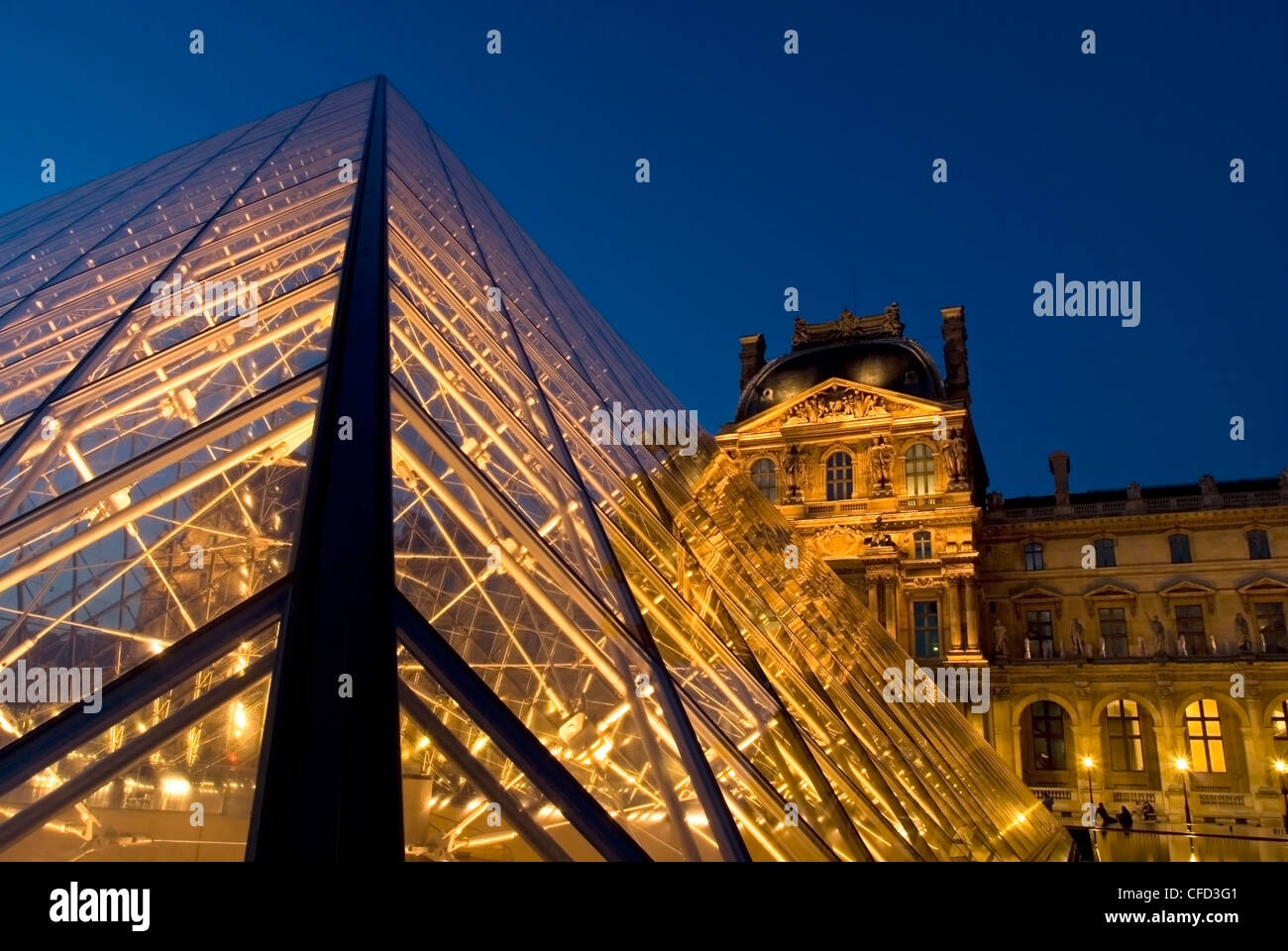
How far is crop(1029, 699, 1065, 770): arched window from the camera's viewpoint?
1178 inches

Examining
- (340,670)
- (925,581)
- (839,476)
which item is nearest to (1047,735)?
(925,581)

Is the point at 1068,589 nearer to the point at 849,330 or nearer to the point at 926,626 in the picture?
the point at 926,626

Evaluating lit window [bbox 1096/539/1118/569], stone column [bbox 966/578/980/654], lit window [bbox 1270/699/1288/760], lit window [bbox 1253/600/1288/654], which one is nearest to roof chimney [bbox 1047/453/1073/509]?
lit window [bbox 1096/539/1118/569]

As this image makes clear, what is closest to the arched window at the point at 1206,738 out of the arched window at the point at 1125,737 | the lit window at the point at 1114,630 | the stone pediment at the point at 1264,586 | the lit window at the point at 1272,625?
the arched window at the point at 1125,737

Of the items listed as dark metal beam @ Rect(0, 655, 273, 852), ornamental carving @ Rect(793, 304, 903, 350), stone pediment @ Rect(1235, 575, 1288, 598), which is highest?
ornamental carving @ Rect(793, 304, 903, 350)

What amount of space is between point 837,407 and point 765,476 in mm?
3886

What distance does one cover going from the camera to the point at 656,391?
40.3ft

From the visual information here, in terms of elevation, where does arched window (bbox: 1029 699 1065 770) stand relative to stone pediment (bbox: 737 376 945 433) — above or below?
below

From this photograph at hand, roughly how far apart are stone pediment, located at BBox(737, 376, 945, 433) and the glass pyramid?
27.7 metres

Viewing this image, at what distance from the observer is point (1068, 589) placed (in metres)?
32.1

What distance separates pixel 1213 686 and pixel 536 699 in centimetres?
3264

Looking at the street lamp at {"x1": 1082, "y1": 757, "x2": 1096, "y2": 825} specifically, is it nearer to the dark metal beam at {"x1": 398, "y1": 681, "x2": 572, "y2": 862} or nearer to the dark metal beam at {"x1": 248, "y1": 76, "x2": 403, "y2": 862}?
the dark metal beam at {"x1": 398, "y1": 681, "x2": 572, "y2": 862}
